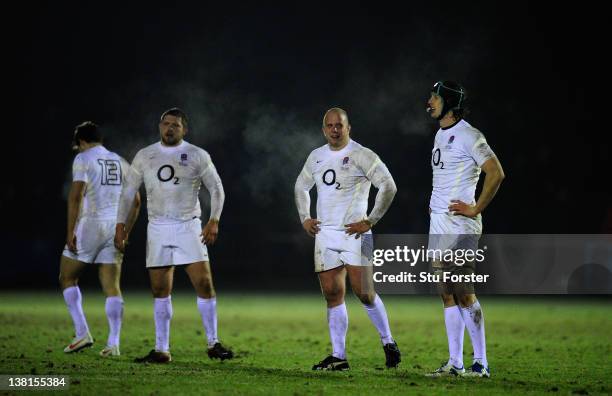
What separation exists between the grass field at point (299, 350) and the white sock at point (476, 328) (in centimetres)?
29

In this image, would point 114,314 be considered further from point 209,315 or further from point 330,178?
point 330,178

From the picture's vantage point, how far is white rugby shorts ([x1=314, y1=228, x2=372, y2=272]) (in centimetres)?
1016

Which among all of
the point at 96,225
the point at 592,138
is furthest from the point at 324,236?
the point at 592,138

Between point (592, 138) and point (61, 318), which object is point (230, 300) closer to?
point (61, 318)

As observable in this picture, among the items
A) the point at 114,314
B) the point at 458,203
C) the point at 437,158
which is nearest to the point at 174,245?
the point at 114,314

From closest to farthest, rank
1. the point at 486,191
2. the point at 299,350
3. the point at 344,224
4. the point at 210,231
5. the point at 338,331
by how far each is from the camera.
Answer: the point at 486,191
the point at 338,331
the point at 344,224
the point at 210,231
the point at 299,350

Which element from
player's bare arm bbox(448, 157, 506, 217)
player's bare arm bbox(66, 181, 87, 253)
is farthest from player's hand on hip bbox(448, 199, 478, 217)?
player's bare arm bbox(66, 181, 87, 253)

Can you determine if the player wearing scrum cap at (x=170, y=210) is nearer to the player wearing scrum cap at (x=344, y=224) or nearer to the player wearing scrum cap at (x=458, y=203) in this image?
the player wearing scrum cap at (x=344, y=224)

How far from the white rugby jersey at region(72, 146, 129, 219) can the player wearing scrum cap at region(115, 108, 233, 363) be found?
0.97 m

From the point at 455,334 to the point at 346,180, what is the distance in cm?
204

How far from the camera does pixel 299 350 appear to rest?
12.6m

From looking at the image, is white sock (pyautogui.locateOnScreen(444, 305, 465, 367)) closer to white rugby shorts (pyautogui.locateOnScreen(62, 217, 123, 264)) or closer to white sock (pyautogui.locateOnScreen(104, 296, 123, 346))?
white sock (pyautogui.locateOnScreen(104, 296, 123, 346))

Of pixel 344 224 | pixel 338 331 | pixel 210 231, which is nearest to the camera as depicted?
pixel 338 331

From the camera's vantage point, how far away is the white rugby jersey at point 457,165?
30.8ft
